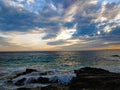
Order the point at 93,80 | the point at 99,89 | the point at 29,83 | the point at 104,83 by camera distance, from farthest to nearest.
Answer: the point at 29,83 → the point at 93,80 → the point at 104,83 → the point at 99,89

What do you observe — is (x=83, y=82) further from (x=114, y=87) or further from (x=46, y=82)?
(x=46, y=82)

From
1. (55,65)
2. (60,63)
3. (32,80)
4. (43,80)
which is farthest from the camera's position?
(60,63)

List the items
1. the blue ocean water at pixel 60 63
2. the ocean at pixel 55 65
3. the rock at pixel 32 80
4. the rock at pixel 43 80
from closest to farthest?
the rock at pixel 43 80
the rock at pixel 32 80
the ocean at pixel 55 65
the blue ocean water at pixel 60 63

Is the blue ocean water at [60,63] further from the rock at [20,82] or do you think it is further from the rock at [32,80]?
the rock at [20,82]

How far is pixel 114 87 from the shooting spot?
754 inches

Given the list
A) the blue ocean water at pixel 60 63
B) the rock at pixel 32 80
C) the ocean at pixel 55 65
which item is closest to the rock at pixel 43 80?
the rock at pixel 32 80

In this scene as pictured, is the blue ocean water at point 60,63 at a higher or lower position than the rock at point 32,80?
higher

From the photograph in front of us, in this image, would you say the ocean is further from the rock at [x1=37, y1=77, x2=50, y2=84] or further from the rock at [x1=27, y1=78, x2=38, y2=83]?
the rock at [x1=27, y1=78, x2=38, y2=83]

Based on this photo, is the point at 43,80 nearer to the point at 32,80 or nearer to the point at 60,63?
the point at 32,80

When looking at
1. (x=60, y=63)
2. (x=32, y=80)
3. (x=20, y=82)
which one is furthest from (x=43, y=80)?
(x=60, y=63)

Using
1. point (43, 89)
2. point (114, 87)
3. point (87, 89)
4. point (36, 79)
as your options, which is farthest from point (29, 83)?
point (114, 87)

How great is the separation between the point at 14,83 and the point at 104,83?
1109 centimetres

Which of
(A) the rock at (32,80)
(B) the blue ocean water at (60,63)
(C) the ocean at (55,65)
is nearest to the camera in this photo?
(A) the rock at (32,80)

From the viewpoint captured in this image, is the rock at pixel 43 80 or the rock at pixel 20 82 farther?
the rock at pixel 43 80
